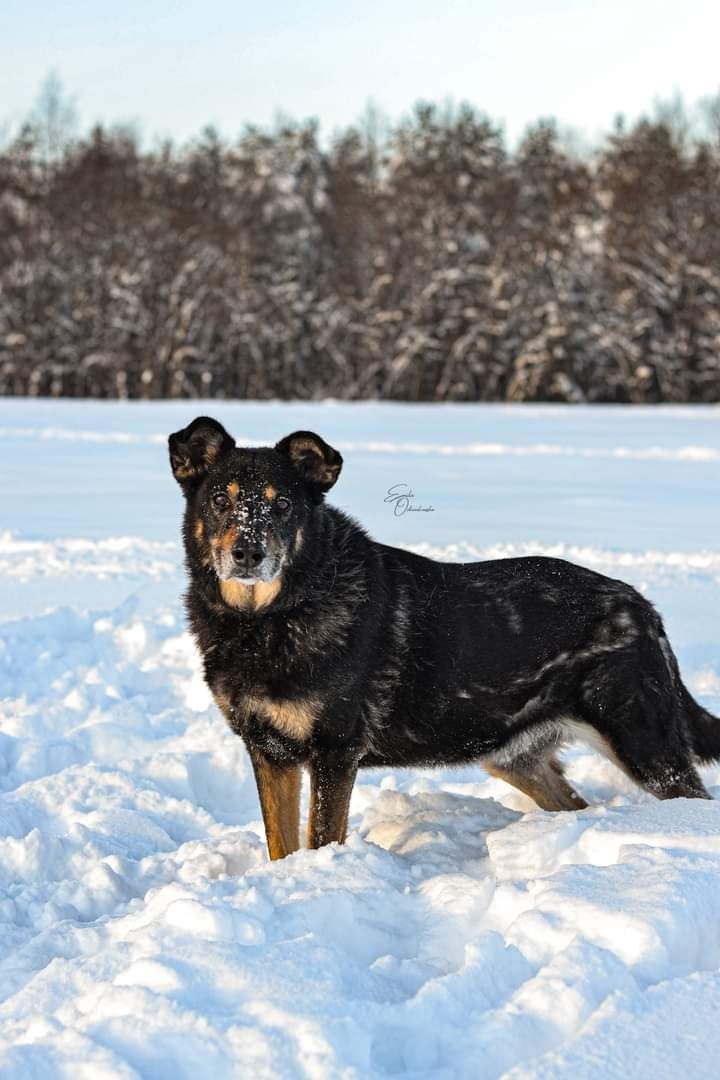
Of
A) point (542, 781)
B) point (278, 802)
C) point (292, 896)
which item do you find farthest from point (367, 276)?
point (292, 896)

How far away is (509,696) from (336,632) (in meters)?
0.76

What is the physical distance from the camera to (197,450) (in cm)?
A: 460

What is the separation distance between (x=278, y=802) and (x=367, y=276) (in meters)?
37.5

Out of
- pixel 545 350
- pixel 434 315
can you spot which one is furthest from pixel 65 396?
pixel 545 350

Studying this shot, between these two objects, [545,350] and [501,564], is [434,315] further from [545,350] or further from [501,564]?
[501,564]

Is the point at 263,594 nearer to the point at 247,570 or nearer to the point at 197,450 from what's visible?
the point at 247,570

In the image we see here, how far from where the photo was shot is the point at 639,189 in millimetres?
40000

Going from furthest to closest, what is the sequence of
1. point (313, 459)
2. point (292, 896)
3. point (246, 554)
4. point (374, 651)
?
point (313, 459) < point (374, 651) < point (246, 554) < point (292, 896)

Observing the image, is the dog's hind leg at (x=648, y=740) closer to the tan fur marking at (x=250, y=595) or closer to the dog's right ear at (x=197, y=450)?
the tan fur marking at (x=250, y=595)

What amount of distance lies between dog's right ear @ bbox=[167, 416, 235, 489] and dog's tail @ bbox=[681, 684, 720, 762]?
2.22 metres

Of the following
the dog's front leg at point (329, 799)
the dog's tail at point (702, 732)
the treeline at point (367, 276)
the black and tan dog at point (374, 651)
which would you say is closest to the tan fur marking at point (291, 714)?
the black and tan dog at point (374, 651)

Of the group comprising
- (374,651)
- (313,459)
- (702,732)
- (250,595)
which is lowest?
(702,732)

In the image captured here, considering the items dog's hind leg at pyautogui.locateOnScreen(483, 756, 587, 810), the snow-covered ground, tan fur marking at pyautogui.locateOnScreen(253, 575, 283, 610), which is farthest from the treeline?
tan fur marking at pyautogui.locateOnScreen(253, 575, 283, 610)

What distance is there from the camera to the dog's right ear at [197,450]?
14.9 ft
